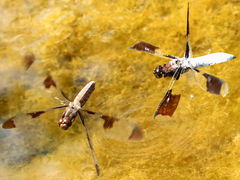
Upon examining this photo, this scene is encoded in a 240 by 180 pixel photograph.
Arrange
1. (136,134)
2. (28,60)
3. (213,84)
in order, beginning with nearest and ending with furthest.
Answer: (213,84), (136,134), (28,60)

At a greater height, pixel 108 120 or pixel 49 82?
pixel 49 82

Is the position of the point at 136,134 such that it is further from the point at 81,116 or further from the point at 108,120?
the point at 81,116

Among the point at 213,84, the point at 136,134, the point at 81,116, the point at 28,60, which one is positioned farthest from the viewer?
the point at 28,60

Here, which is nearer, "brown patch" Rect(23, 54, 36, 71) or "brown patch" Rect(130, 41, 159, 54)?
"brown patch" Rect(130, 41, 159, 54)

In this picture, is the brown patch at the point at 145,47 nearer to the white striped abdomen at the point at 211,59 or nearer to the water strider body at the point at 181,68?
the water strider body at the point at 181,68

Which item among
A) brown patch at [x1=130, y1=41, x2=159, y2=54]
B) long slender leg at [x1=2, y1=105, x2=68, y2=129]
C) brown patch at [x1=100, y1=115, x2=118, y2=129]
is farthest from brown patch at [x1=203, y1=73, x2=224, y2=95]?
long slender leg at [x1=2, y1=105, x2=68, y2=129]

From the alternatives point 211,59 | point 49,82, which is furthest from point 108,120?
point 211,59

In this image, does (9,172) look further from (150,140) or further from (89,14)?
(89,14)

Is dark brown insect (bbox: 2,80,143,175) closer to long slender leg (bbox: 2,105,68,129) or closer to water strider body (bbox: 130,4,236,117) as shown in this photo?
long slender leg (bbox: 2,105,68,129)
